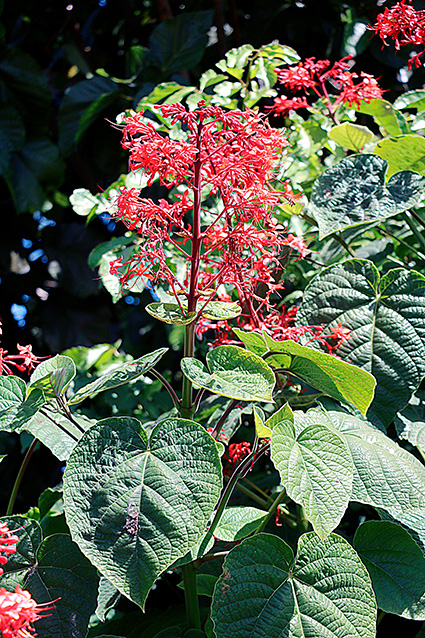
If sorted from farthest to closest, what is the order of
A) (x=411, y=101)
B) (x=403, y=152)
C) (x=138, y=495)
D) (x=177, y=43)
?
(x=177, y=43)
(x=411, y=101)
(x=403, y=152)
(x=138, y=495)

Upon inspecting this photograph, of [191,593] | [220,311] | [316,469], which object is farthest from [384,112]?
[191,593]

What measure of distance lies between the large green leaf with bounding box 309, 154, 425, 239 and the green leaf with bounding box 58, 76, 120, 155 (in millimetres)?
859

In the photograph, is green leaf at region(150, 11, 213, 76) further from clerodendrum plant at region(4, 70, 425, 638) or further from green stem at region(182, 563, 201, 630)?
green stem at region(182, 563, 201, 630)

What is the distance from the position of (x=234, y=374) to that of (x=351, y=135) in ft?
1.70

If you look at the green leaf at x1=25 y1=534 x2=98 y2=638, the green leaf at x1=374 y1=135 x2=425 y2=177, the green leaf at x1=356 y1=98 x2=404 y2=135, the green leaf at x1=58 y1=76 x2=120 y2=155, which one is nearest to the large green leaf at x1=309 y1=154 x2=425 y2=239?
the green leaf at x1=374 y1=135 x2=425 y2=177

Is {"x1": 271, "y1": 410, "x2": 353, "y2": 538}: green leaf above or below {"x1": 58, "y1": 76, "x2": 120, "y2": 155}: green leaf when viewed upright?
below

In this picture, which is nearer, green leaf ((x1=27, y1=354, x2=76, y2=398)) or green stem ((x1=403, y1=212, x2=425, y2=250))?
green leaf ((x1=27, y1=354, x2=76, y2=398))

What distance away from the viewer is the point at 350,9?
1.41m

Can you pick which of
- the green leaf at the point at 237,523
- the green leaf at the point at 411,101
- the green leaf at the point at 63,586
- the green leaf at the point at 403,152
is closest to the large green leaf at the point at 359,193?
Answer: the green leaf at the point at 403,152

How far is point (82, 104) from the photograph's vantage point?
155 cm

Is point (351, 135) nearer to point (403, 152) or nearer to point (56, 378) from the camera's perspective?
point (403, 152)

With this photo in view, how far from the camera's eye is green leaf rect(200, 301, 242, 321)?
56cm

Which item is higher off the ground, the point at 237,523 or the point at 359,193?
the point at 359,193

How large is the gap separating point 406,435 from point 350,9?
1169 millimetres
